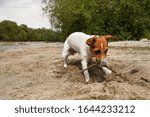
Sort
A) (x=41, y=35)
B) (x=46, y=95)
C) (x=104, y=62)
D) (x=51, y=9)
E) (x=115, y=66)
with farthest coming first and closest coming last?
(x=41, y=35)
(x=51, y=9)
(x=115, y=66)
(x=104, y=62)
(x=46, y=95)

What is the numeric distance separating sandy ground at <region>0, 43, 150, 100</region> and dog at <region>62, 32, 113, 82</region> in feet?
1.22

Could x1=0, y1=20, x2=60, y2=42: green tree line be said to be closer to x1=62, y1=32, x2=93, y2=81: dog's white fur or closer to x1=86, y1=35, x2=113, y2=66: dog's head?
x1=62, y1=32, x2=93, y2=81: dog's white fur

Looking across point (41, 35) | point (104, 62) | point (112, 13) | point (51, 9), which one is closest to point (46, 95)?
point (104, 62)

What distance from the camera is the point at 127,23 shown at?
28.1 metres

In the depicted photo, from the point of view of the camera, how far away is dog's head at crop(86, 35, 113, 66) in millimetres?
8727

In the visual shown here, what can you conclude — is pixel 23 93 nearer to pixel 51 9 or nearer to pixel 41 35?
pixel 51 9

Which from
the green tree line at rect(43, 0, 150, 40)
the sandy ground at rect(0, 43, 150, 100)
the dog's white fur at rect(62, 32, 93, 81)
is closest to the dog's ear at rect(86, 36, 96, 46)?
the dog's white fur at rect(62, 32, 93, 81)

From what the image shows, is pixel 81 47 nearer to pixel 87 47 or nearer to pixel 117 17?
pixel 87 47

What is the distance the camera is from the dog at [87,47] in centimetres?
876

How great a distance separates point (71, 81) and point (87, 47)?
766 mm

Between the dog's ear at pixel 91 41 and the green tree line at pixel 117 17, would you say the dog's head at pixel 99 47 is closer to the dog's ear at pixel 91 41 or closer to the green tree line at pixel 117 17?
the dog's ear at pixel 91 41

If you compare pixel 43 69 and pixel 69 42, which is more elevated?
pixel 69 42

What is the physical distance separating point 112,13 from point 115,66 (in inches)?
695

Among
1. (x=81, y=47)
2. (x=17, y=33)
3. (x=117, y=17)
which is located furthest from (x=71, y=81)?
(x=17, y=33)
